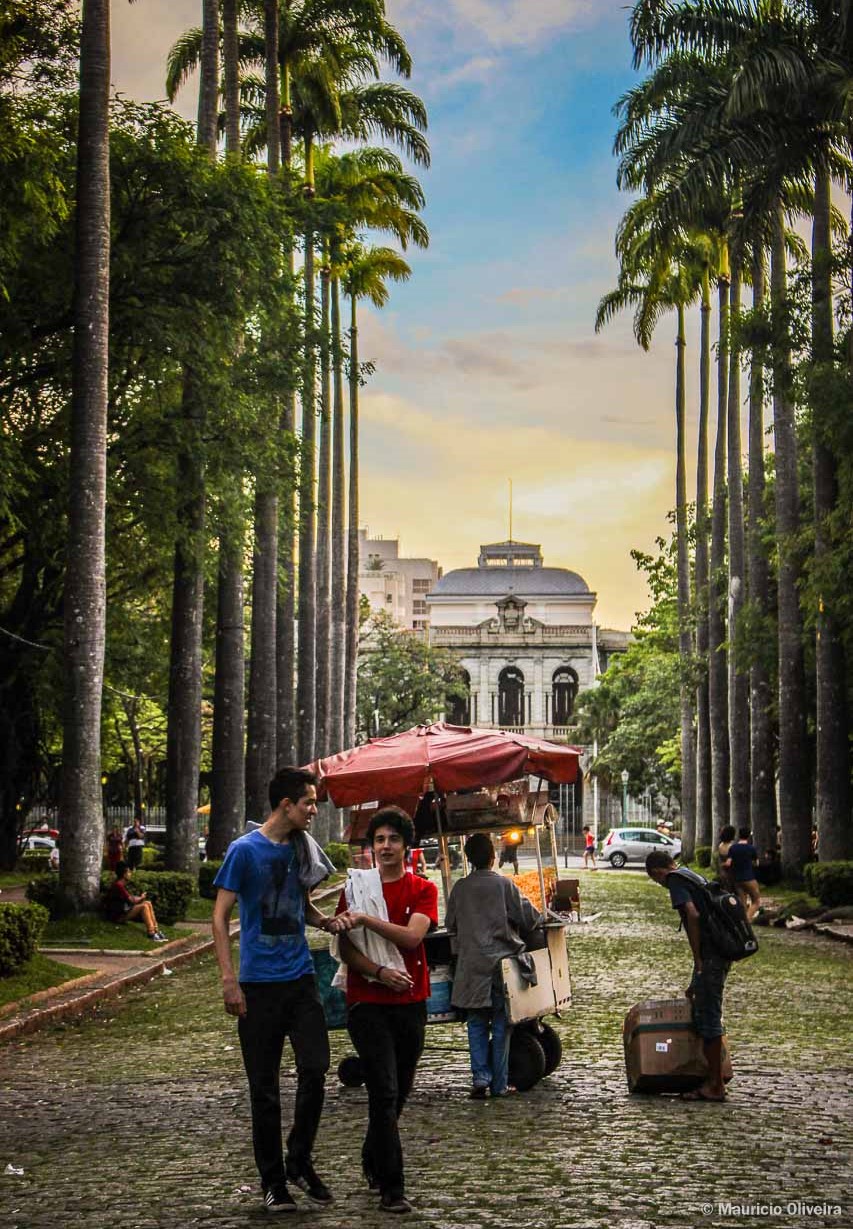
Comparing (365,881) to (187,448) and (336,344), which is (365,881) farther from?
(336,344)

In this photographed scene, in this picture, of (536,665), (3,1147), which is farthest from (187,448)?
(536,665)

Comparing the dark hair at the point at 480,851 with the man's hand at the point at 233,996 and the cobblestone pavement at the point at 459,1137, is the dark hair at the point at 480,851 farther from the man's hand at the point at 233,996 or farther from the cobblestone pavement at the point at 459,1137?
the man's hand at the point at 233,996

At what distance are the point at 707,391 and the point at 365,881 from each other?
49.5m

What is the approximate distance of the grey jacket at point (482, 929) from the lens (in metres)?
10.8

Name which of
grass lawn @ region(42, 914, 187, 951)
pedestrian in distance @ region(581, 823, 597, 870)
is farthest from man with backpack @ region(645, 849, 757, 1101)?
pedestrian in distance @ region(581, 823, 597, 870)

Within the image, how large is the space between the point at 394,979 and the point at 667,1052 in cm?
326

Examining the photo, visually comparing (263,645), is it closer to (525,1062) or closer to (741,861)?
(741,861)

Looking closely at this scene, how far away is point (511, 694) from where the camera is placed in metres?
107

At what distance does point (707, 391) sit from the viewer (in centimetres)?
5584

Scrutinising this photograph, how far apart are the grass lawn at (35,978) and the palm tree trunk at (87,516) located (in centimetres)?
351

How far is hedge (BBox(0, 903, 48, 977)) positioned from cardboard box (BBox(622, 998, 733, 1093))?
300 inches

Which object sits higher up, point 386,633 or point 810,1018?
point 386,633

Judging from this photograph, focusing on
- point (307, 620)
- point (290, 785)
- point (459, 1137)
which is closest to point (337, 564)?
point (307, 620)

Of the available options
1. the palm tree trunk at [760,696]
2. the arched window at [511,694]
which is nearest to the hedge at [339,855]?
the palm tree trunk at [760,696]
